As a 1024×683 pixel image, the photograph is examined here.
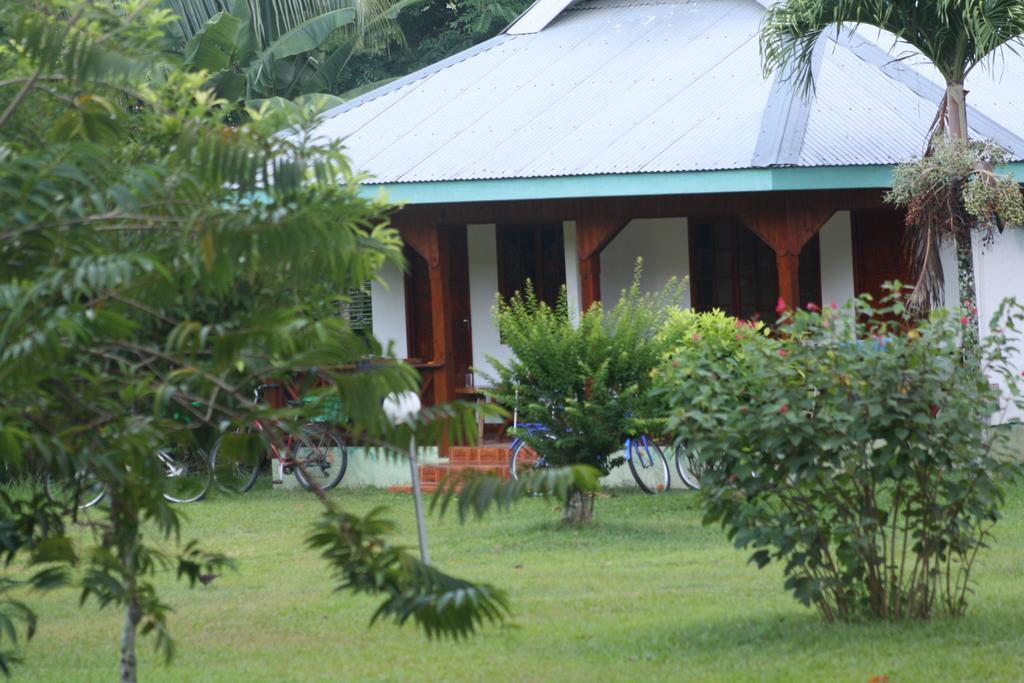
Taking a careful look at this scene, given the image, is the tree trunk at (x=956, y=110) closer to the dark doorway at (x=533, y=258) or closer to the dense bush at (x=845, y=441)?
the dark doorway at (x=533, y=258)

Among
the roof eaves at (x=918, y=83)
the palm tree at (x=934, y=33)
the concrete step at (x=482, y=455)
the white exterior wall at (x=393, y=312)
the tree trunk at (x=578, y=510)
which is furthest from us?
the white exterior wall at (x=393, y=312)

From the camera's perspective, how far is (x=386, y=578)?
3758mm

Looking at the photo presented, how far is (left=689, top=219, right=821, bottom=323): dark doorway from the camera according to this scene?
1631 cm

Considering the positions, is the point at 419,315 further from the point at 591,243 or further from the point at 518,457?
the point at 518,457

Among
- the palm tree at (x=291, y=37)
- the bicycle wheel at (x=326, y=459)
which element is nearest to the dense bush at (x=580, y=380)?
the bicycle wheel at (x=326, y=459)

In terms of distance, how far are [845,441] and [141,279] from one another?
414 cm

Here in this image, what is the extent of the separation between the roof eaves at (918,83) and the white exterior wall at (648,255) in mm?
2670

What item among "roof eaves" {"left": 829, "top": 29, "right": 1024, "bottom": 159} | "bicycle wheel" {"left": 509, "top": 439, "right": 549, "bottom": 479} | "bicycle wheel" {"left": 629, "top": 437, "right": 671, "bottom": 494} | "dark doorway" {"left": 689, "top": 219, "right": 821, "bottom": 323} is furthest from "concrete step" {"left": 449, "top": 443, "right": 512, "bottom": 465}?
"roof eaves" {"left": 829, "top": 29, "right": 1024, "bottom": 159}

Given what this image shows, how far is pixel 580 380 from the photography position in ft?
39.9

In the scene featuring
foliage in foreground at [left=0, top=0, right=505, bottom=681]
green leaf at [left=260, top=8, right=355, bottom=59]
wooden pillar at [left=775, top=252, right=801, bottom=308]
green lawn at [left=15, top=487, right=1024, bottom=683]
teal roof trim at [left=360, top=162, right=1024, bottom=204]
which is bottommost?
green lawn at [left=15, top=487, right=1024, bottom=683]

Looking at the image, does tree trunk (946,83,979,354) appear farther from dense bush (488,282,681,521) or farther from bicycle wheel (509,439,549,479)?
bicycle wheel (509,439,549,479)

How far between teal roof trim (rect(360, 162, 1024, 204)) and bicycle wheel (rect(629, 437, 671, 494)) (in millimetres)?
2390

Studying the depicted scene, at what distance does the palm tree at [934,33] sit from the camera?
482 inches

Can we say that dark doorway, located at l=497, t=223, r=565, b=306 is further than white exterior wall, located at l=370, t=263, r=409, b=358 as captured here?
No
